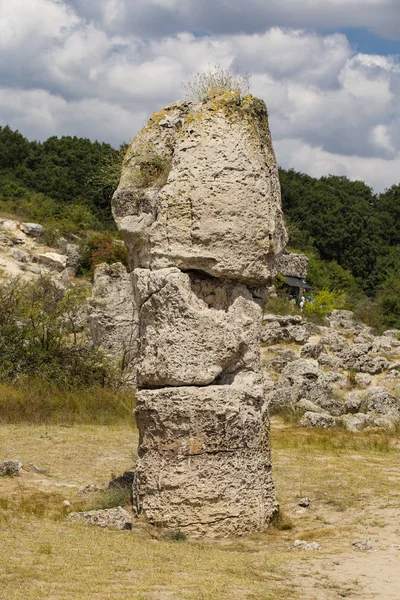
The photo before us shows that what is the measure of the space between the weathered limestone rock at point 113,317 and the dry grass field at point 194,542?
18.9 ft

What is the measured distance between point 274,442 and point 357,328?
17.6 meters

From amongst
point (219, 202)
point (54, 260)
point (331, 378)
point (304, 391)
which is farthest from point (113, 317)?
point (54, 260)

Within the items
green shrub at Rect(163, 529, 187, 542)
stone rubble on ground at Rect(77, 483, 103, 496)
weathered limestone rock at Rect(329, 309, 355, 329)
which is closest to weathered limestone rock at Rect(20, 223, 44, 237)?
weathered limestone rock at Rect(329, 309, 355, 329)

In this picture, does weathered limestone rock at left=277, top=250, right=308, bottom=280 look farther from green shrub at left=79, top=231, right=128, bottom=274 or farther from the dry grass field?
the dry grass field

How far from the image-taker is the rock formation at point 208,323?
7.29 meters

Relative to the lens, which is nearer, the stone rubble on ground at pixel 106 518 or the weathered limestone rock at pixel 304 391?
the stone rubble on ground at pixel 106 518

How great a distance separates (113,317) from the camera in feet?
56.0

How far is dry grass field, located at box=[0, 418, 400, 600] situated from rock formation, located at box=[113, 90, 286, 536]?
1.31 ft

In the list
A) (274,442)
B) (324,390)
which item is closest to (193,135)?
(274,442)

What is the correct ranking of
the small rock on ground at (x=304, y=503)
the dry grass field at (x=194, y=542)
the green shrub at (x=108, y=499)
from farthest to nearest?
the small rock on ground at (x=304, y=503), the green shrub at (x=108, y=499), the dry grass field at (x=194, y=542)

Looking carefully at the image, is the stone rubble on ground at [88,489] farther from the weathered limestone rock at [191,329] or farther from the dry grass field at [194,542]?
the weathered limestone rock at [191,329]

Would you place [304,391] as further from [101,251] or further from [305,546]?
[101,251]

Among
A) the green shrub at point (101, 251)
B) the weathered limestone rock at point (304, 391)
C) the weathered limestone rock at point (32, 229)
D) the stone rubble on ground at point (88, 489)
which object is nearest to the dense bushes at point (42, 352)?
the weathered limestone rock at point (304, 391)

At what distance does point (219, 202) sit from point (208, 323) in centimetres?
108
